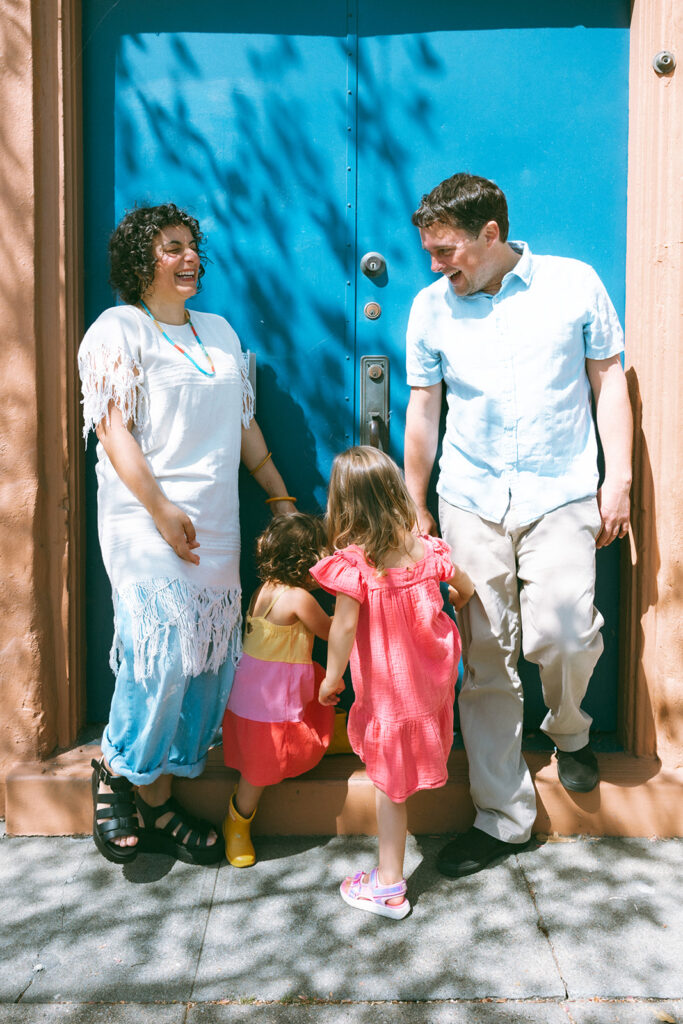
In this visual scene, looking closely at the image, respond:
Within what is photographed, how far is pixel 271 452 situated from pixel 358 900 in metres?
1.65

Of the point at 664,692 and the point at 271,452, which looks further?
the point at 271,452

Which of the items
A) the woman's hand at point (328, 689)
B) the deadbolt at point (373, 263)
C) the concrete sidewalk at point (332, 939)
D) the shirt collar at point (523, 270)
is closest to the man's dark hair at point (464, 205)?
the shirt collar at point (523, 270)

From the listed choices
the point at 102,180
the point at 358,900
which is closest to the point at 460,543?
the point at 358,900

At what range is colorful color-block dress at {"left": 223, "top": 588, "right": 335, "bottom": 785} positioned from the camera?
10.1ft

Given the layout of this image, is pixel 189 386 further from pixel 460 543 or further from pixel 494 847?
pixel 494 847

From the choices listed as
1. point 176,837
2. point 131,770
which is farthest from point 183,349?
point 176,837

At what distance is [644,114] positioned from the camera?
3238mm

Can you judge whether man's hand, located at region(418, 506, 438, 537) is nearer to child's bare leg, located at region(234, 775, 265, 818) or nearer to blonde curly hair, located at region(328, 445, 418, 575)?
blonde curly hair, located at region(328, 445, 418, 575)

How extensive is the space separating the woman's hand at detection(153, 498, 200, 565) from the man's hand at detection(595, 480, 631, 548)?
137cm

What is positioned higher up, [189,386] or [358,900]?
[189,386]

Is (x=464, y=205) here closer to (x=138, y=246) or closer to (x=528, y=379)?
(x=528, y=379)

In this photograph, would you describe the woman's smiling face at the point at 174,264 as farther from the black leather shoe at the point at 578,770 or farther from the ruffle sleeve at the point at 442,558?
the black leather shoe at the point at 578,770


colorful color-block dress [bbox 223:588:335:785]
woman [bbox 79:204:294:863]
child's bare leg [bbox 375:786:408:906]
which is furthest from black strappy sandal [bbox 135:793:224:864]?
child's bare leg [bbox 375:786:408:906]

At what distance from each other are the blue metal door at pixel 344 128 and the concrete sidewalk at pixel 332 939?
201 cm
